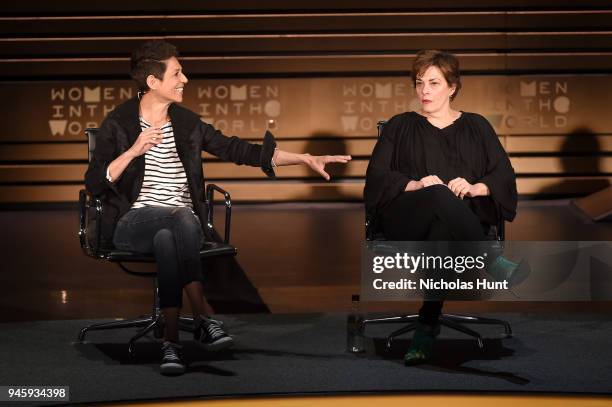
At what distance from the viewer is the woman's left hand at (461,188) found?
4.40m

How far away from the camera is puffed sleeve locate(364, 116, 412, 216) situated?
4.50 m

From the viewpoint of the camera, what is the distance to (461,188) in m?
4.40

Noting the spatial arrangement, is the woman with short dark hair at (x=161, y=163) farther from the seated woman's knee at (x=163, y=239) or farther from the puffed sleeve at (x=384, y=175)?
the puffed sleeve at (x=384, y=175)

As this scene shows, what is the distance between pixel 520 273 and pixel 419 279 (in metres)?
0.38

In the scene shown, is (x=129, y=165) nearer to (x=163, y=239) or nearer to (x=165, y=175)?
(x=165, y=175)

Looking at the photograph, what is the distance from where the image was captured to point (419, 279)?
170 inches

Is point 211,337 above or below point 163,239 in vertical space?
below

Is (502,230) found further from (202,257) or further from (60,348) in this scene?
(60,348)

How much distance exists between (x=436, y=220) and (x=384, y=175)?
0.31 m

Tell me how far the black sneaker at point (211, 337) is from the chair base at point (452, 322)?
0.55 metres

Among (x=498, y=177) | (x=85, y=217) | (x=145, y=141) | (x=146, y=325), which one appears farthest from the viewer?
(x=146, y=325)

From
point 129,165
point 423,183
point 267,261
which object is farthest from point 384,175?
point 267,261

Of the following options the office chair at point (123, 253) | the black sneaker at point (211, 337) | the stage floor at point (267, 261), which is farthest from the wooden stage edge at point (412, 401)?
the stage floor at point (267, 261)

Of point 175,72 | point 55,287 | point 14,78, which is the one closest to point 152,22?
point 14,78
